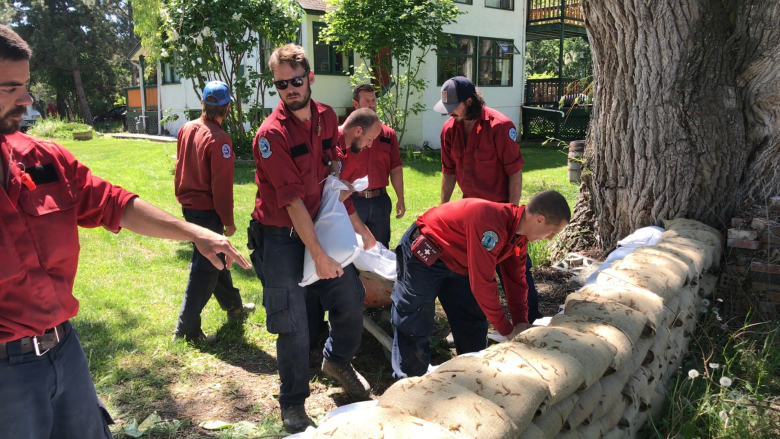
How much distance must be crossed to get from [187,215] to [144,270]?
2119mm

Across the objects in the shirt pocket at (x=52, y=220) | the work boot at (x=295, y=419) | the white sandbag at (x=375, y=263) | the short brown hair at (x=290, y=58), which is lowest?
the work boot at (x=295, y=419)

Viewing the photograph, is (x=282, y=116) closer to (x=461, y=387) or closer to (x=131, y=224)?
(x=131, y=224)

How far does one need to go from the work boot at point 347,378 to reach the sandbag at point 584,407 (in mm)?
1527

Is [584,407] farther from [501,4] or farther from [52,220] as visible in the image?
[501,4]

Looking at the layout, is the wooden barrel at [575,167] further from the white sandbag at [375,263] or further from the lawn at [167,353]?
the white sandbag at [375,263]

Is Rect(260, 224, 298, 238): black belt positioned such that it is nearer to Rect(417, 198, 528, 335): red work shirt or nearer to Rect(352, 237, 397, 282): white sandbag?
Rect(417, 198, 528, 335): red work shirt

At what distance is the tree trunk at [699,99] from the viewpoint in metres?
4.61

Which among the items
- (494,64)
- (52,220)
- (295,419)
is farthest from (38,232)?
(494,64)

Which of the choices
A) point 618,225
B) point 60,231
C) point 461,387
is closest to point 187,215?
point 60,231

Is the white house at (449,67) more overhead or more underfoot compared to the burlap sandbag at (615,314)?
more overhead

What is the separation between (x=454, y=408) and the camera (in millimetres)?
1911

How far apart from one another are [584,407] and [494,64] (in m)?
19.8

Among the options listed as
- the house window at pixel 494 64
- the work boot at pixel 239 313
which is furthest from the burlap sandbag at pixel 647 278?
the house window at pixel 494 64

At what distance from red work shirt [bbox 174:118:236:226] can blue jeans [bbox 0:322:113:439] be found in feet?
7.33
